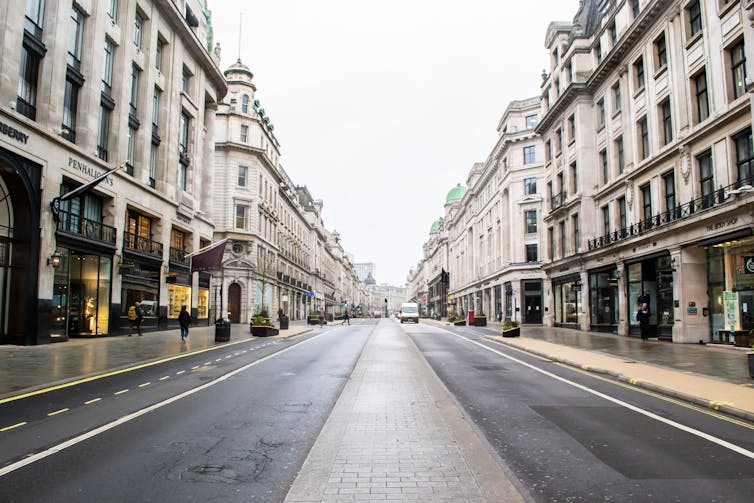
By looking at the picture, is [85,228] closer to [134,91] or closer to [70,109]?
[70,109]

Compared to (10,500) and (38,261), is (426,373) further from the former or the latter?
(38,261)

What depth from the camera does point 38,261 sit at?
20891 mm

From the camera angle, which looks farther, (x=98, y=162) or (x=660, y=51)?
(x=660, y=51)

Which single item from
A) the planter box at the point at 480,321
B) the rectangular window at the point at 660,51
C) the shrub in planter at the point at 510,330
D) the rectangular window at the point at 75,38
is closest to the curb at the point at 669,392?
the shrub in planter at the point at 510,330

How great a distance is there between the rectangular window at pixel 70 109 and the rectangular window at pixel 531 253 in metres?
44.5

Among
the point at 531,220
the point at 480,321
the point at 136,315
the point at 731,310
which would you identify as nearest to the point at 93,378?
the point at 136,315

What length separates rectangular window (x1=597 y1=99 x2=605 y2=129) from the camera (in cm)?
3500

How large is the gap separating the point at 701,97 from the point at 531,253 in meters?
33.5

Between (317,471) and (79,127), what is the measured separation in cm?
2497

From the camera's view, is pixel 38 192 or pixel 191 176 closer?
pixel 38 192

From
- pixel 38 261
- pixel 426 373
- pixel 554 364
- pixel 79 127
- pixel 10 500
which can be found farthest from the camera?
pixel 79 127

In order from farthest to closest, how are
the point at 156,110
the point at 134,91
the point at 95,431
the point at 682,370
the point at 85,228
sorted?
the point at 156,110 < the point at 134,91 < the point at 85,228 < the point at 682,370 < the point at 95,431

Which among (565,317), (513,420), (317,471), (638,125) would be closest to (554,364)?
(513,420)

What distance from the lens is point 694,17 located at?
24234 millimetres
